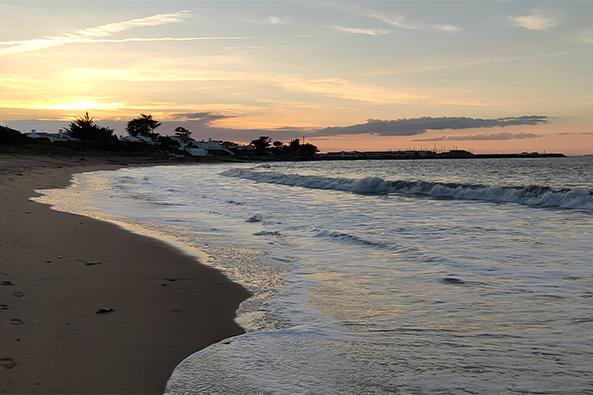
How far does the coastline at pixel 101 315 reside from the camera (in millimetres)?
3543

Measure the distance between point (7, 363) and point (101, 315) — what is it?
4.27ft

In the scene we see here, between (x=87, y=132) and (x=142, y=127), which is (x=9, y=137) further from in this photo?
(x=142, y=127)

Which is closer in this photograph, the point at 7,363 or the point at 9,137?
the point at 7,363

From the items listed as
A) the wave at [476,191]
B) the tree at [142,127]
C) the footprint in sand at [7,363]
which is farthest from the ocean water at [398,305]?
the tree at [142,127]

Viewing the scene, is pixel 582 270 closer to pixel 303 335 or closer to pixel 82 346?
pixel 303 335

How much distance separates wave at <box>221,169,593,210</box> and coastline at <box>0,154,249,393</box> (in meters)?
13.8

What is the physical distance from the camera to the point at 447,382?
358cm

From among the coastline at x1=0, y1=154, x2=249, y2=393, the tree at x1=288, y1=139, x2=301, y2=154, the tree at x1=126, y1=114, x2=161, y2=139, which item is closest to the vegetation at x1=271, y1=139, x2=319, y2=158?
the tree at x1=288, y1=139, x2=301, y2=154

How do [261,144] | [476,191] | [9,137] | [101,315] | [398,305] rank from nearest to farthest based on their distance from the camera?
[101,315] → [398,305] → [476,191] → [9,137] → [261,144]

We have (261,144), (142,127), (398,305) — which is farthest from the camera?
(261,144)

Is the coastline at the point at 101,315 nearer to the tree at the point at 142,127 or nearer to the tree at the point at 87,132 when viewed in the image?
the tree at the point at 87,132

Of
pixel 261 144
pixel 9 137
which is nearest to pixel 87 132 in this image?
pixel 9 137

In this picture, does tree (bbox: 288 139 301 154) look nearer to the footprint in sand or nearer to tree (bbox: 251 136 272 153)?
tree (bbox: 251 136 272 153)

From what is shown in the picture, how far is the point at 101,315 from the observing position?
4879mm
